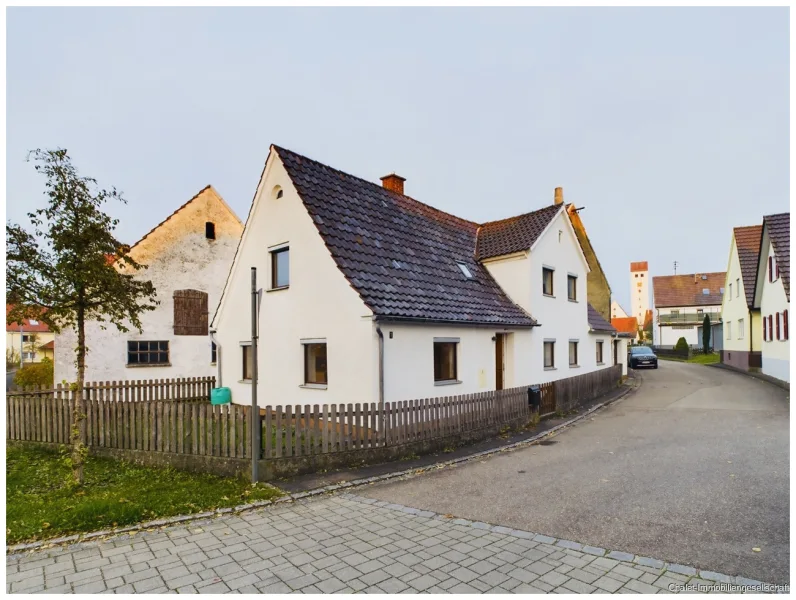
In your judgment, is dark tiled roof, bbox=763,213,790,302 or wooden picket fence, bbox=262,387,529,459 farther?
dark tiled roof, bbox=763,213,790,302

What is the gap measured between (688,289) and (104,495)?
74348 millimetres

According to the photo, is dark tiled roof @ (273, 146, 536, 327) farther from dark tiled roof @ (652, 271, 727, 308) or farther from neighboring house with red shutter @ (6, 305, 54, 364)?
dark tiled roof @ (652, 271, 727, 308)

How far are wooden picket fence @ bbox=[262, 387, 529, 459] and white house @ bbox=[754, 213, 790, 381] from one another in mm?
16550

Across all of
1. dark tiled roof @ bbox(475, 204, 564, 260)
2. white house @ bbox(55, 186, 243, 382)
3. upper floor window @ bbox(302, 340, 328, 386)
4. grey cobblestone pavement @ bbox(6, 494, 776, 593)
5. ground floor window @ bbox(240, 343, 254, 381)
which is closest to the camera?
grey cobblestone pavement @ bbox(6, 494, 776, 593)

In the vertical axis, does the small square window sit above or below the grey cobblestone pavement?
above

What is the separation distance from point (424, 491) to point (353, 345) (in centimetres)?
473

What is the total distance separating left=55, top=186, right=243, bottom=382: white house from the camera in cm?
1972

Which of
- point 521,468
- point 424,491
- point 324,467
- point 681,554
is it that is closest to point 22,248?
point 324,467

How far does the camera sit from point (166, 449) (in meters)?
9.33

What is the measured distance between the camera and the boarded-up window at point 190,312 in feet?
70.1

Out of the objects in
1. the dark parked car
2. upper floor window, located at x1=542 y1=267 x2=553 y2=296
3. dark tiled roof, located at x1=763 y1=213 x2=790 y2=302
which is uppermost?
dark tiled roof, located at x1=763 y1=213 x2=790 y2=302

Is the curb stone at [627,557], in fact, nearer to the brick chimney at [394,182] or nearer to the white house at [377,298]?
the white house at [377,298]

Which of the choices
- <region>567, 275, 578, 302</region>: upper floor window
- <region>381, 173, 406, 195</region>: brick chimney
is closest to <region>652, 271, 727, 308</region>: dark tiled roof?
<region>567, 275, 578, 302</region>: upper floor window

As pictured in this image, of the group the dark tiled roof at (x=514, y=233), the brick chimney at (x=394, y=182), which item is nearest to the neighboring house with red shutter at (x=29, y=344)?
the brick chimney at (x=394, y=182)
